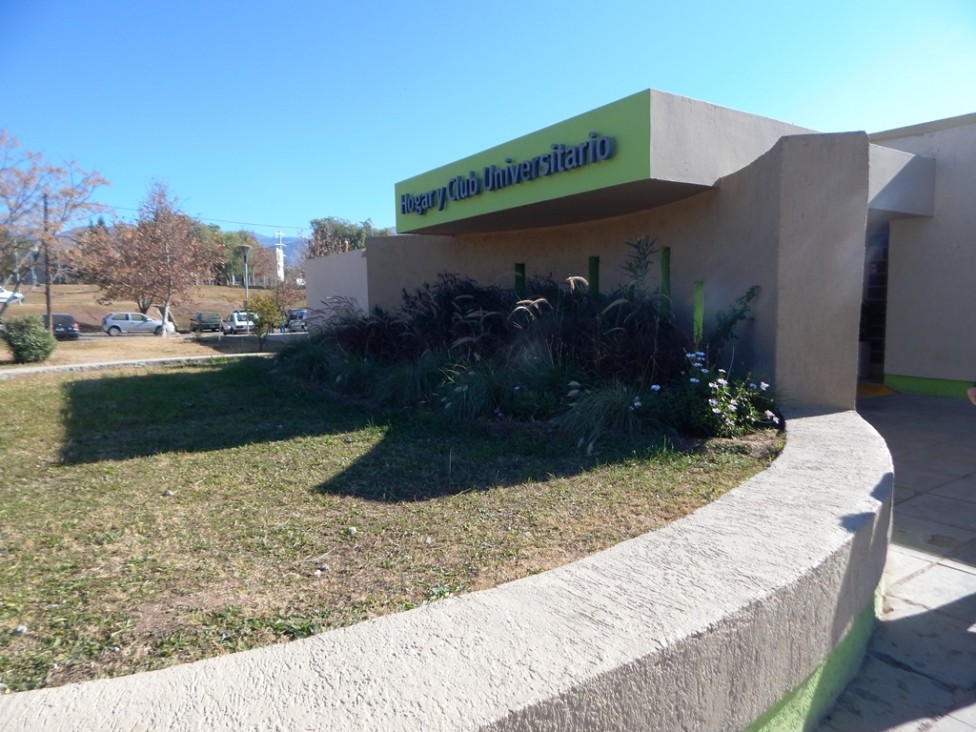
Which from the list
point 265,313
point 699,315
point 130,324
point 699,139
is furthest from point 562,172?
point 130,324

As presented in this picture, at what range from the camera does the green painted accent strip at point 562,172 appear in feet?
24.8

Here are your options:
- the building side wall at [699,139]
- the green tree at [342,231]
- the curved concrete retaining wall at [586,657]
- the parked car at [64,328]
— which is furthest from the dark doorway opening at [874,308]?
the green tree at [342,231]

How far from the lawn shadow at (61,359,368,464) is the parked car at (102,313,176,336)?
30.5 metres

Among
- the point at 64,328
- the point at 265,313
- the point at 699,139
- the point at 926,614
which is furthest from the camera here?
the point at 64,328

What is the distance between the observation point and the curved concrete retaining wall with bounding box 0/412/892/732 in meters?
1.83

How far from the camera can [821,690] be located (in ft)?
9.23

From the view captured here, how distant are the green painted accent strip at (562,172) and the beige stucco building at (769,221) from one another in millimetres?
27

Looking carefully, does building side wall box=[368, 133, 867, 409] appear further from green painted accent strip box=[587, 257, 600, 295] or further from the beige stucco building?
green painted accent strip box=[587, 257, 600, 295]

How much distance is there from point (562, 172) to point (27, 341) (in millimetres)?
14537

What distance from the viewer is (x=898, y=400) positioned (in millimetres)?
9656

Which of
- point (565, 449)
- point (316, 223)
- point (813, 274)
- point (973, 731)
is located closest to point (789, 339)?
point (813, 274)

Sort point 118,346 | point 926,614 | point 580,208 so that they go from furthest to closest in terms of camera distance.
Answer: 1. point 118,346
2. point 580,208
3. point 926,614

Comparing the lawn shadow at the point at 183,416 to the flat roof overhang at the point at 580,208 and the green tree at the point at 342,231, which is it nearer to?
the flat roof overhang at the point at 580,208

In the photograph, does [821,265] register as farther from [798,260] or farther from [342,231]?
[342,231]
